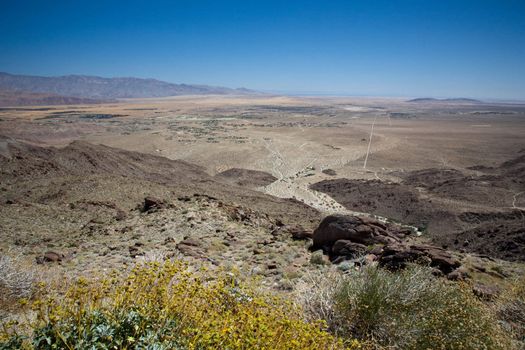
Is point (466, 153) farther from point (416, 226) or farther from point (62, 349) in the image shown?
point (62, 349)

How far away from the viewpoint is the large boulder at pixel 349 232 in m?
9.75

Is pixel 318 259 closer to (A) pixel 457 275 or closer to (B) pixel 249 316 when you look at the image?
(A) pixel 457 275

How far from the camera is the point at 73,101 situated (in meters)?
189

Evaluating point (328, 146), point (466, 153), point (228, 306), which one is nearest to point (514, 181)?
point (466, 153)

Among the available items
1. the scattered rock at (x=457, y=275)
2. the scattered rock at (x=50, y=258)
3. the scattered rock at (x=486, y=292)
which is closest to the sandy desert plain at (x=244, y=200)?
the scattered rock at (x=50, y=258)

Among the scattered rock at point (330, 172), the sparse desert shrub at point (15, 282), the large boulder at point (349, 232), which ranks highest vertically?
the sparse desert shrub at point (15, 282)

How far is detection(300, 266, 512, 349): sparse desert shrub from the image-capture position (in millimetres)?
3818

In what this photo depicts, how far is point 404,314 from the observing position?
4293 millimetres

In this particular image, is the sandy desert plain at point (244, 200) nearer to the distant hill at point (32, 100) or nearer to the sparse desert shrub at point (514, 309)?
the sparse desert shrub at point (514, 309)

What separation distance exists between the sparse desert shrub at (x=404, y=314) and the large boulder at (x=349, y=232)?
183 inches

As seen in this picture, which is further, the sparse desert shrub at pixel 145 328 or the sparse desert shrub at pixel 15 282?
the sparse desert shrub at pixel 15 282

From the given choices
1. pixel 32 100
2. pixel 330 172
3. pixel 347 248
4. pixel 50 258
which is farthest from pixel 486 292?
pixel 32 100

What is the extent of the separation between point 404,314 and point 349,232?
5537 millimetres

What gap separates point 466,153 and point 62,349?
5732 centimetres
